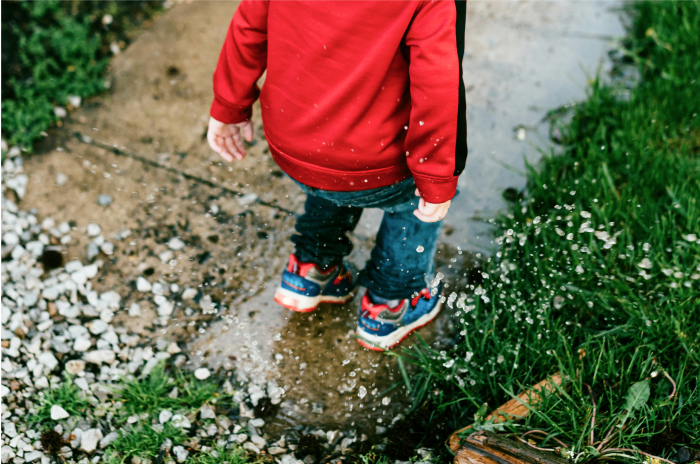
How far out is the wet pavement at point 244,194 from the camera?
1.89 meters

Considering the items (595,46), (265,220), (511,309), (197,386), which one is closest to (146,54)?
(265,220)

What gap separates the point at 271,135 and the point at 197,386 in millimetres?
981

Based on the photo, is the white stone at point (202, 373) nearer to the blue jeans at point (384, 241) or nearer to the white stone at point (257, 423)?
the white stone at point (257, 423)

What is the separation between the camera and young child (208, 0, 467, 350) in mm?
1140

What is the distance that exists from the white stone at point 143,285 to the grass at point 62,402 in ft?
1.39

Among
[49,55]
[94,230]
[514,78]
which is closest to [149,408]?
[94,230]

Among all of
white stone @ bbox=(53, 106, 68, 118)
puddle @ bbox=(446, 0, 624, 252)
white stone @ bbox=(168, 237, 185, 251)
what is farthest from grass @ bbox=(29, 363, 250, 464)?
white stone @ bbox=(53, 106, 68, 118)

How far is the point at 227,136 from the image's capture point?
1.63 meters

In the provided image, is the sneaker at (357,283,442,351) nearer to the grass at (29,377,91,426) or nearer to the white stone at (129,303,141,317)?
the white stone at (129,303,141,317)

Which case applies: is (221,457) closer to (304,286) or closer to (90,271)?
(304,286)

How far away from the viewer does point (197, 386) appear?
1.80 metres

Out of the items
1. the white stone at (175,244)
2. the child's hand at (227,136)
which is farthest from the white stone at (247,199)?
the child's hand at (227,136)

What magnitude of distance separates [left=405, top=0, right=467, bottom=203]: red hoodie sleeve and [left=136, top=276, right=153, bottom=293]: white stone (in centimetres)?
130

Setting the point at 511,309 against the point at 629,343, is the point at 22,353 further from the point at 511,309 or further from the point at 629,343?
the point at 629,343
